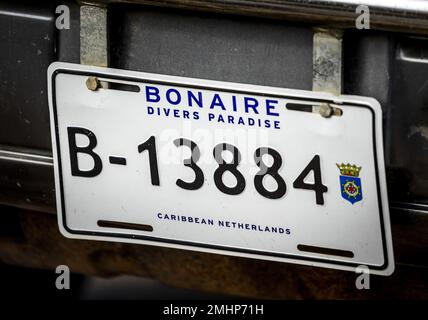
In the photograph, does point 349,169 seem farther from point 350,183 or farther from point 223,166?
point 223,166

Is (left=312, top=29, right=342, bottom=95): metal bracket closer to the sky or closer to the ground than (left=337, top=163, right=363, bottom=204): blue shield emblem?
closer to the sky

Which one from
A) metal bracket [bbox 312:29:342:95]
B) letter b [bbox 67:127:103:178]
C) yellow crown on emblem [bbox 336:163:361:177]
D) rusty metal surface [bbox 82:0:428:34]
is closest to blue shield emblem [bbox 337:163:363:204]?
yellow crown on emblem [bbox 336:163:361:177]

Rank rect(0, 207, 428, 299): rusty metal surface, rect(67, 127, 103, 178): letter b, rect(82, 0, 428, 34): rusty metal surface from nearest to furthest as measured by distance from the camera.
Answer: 1. rect(82, 0, 428, 34): rusty metal surface
2. rect(67, 127, 103, 178): letter b
3. rect(0, 207, 428, 299): rusty metal surface

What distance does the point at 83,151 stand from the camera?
1971 mm

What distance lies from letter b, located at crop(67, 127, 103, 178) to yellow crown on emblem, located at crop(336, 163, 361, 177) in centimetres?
54

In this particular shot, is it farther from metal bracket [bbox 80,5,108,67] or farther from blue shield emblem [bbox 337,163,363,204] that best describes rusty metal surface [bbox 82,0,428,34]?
blue shield emblem [bbox 337,163,363,204]

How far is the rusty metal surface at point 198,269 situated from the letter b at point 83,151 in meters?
0.31

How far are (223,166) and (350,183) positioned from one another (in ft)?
0.88

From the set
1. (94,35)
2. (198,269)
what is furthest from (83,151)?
(198,269)

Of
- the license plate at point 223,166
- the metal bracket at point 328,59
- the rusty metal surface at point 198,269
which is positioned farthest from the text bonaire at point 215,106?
the rusty metal surface at point 198,269

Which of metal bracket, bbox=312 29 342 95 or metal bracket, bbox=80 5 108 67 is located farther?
metal bracket, bbox=80 5 108 67

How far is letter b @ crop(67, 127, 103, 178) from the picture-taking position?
6.42ft

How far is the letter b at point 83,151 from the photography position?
1958 mm

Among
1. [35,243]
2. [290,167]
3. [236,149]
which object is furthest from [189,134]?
[35,243]
